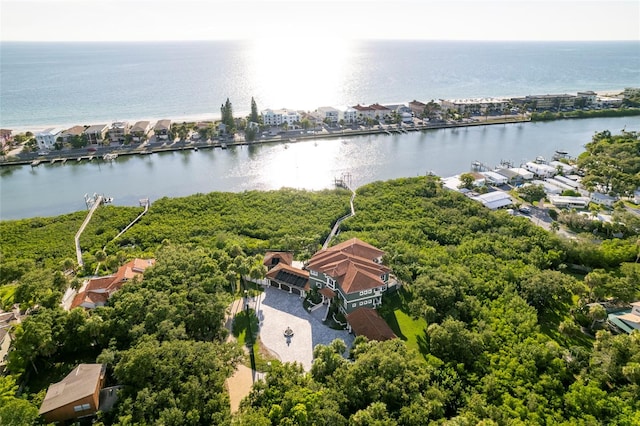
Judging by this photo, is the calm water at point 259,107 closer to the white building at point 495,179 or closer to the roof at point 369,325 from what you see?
the white building at point 495,179

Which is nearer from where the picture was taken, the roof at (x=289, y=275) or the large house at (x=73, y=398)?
the large house at (x=73, y=398)

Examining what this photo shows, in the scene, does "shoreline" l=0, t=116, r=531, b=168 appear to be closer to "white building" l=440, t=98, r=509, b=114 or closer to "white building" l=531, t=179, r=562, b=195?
"white building" l=440, t=98, r=509, b=114

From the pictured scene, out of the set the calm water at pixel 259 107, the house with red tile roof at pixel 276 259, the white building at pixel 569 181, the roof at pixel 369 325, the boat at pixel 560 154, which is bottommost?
the roof at pixel 369 325

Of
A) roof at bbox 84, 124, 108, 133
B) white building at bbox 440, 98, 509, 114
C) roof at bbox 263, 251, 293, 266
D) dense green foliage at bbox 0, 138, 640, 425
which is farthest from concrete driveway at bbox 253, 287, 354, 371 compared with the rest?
white building at bbox 440, 98, 509, 114

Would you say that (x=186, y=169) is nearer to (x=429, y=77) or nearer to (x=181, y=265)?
(x=181, y=265)

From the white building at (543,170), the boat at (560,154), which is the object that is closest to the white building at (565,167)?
the white building at (543,170)

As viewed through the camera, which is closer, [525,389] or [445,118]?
[525,389]

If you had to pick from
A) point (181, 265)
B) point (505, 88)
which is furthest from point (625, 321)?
point (505, 88)
